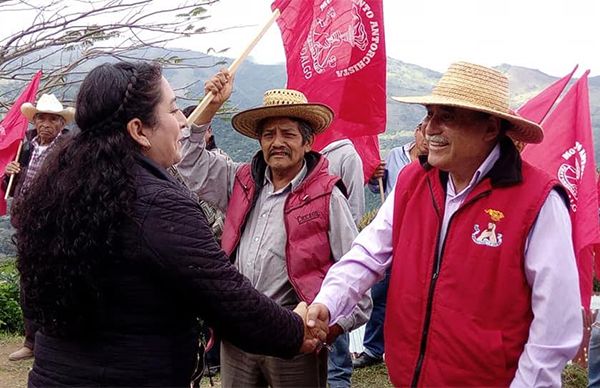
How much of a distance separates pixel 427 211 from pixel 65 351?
1.30 metres

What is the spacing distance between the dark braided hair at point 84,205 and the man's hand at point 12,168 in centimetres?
464

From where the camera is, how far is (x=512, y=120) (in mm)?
2381

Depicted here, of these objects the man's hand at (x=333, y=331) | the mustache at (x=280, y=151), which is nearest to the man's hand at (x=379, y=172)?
the mustache at (x=280, y=151)

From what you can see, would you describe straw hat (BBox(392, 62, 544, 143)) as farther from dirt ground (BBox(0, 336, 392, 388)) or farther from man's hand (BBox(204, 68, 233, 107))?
dirt ground (BBox(0, 336, 392, 388))

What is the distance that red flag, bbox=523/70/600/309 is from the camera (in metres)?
3.32

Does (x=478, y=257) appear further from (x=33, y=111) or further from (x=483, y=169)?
(x=33, y=111)

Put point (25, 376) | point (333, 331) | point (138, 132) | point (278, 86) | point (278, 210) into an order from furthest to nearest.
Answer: point (278, 86)
point (25, 376)
point (278, 210)
point (333, 331)
point (138, 132)

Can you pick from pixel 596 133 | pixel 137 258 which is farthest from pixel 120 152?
pixel 596 133

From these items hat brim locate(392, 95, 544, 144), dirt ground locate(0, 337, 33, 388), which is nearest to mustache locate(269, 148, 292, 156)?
hat brim locate(392, 95, 544, 144)

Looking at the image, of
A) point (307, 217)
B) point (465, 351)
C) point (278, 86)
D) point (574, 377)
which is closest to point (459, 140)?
point (465, 351)

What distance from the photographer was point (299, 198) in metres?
3.24

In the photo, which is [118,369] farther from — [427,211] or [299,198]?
[299,198]

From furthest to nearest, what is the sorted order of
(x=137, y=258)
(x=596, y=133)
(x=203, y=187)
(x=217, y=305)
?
1. (x=596, y=133)
2. (x=203, y=187)
3. (x=217, y=305)
4. (x=137, y=258)

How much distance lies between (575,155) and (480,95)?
1.39 metres
